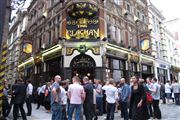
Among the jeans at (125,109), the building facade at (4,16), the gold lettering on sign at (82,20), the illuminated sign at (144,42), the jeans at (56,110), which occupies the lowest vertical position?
the jeans at (125,109)

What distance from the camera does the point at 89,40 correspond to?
53.0 feet

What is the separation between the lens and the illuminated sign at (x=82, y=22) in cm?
1614

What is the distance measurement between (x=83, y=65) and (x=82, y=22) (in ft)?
11.0

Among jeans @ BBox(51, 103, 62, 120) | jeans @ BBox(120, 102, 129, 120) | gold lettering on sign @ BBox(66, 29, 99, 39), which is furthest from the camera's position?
gold lettering on sign @ BBox(66, 29, 99, 39)

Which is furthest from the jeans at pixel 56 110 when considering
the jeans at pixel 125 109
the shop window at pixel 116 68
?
the shop window at pixel 116 68

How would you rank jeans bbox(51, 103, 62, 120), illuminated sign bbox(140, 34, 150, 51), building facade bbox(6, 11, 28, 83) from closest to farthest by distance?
jeans bbox(51, 103, 62, 120) < illuminated sign bbox(140, 34, 150, 51) < building facade bbox(6, 11, 28, 83)

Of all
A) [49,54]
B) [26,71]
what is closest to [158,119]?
[49,54]

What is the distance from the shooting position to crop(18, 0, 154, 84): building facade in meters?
15.9

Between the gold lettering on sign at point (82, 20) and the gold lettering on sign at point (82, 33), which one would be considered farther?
the gold lettering on sign at point (82, 20)

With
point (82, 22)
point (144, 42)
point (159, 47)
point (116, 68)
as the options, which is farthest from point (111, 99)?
point (159, 47)

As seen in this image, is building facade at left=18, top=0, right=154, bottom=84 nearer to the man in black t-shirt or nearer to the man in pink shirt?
the man in black t-shirt

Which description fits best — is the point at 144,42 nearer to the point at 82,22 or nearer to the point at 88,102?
the point at 82,22

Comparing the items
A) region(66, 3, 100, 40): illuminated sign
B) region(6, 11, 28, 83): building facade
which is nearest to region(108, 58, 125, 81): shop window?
region(66, 3, 100, 40): illuminated sign

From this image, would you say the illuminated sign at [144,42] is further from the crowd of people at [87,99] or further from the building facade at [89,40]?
the crowd of people at [87,99]
